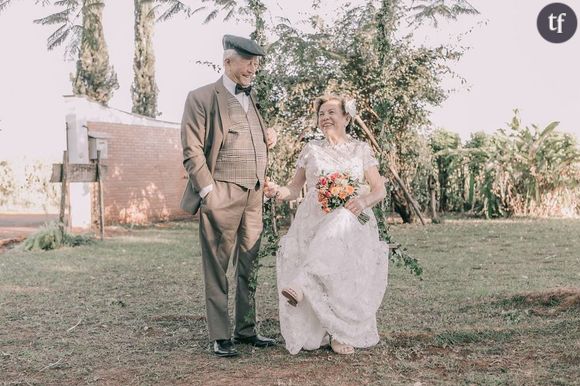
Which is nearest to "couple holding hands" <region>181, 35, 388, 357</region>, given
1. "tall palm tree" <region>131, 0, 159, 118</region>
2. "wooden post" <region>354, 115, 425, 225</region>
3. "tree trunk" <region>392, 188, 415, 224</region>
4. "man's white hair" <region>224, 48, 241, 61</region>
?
"man's white hair" <region>224, 48, 241, 61</region>

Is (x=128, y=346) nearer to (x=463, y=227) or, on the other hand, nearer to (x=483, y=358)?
(x=483, y=358)

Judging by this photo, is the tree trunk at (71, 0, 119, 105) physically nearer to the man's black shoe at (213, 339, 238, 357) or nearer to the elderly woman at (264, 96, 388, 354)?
the elderly woman at (264, 96, 388, 354)

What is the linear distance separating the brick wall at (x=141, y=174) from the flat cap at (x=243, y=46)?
41.1 feet

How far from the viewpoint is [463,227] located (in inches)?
556

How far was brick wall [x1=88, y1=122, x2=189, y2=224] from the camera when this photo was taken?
17297mm

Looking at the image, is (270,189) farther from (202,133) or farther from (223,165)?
(202,133)

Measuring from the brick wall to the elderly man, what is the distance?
40.7 feet

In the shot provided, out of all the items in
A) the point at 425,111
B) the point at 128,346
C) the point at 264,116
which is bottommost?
the point at 128,346

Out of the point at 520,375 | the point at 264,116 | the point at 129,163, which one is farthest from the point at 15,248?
the point at 520,375

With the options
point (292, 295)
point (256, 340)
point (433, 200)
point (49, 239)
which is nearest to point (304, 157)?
point (292, 295)

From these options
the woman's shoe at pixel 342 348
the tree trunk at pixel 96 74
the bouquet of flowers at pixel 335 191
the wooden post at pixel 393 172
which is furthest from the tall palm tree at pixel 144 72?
the woman's shoe at pixel 342 348

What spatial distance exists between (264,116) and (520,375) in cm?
249

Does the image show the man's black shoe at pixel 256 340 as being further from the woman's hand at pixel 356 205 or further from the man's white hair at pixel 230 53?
the man's white hair at pixel 230 53

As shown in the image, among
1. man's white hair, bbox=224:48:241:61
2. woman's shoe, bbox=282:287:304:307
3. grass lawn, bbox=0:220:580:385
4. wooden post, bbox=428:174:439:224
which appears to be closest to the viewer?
grass lawn, bbox=0:220:580:385
